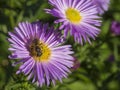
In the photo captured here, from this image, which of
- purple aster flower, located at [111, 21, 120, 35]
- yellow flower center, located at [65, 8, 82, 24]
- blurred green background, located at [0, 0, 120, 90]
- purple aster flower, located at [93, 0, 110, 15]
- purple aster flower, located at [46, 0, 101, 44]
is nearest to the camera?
purple aster flower, located at [46, 0, 101, 44]

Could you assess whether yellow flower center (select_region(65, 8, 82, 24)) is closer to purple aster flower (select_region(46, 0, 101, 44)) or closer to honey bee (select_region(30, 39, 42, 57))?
purple aster flower (select_region(46, 0, 101, 44))

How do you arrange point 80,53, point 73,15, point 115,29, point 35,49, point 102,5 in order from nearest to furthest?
point 35,49 → point 73,15 → point 80,53 → point 102,5 → point 115,29

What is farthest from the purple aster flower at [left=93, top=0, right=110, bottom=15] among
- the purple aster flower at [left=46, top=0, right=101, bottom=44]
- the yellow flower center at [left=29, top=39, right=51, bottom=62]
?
the yellow flower center at [left=29, top=39, right=51, bottom=62]

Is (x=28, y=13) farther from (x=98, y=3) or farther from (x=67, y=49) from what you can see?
(x=67, y=49)

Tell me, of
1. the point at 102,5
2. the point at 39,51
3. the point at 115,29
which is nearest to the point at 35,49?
the point at 39,51

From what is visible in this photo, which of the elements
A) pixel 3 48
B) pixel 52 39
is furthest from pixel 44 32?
pixel 3 48

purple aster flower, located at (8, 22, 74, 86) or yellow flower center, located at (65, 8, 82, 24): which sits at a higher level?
yellow flower center, located at (65, 8, 82, 24)

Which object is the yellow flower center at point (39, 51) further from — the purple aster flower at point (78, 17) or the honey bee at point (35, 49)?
the purple aster flower at point (78, 17)

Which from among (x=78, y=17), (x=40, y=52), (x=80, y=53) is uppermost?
(x=78, y=17)

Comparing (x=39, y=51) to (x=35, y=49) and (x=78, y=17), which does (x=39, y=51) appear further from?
(x=78, y=17)
